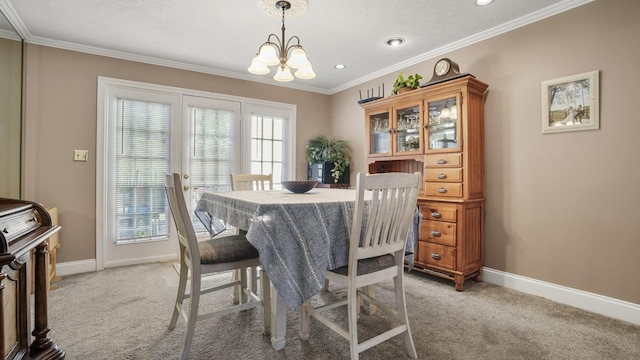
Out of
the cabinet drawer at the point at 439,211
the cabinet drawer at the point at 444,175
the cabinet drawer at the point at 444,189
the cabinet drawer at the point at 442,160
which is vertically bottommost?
the cabinet drawer at the point at 439,211

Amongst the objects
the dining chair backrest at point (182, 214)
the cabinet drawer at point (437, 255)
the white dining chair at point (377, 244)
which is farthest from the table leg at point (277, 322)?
the cabinet drawer at point (437, 255)

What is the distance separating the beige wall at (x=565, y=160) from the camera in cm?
216

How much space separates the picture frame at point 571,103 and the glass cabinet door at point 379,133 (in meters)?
1.42

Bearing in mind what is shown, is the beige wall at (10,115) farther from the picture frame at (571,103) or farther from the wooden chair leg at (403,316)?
the picture frame at (571,103)

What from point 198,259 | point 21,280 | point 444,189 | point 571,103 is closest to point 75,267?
point 21,280

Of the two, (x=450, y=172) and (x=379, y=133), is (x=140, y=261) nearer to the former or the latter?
(x=379, y=133)

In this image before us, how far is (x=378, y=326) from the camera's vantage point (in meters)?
2.06

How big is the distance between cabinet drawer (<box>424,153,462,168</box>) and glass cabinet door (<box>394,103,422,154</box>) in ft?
0.48

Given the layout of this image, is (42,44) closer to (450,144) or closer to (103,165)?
(103,165)

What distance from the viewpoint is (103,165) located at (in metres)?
3.33

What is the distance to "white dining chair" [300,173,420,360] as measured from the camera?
1487 millimetres

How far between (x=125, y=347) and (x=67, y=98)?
2701 millimetres

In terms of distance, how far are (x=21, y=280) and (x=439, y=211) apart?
283cm

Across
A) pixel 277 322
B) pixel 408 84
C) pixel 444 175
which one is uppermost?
pixel 408 84
